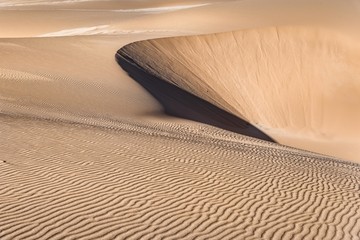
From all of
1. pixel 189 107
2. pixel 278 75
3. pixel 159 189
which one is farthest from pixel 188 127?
pixel 278 75

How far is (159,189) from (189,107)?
12.2 m

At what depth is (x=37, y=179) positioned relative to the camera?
8867 mm

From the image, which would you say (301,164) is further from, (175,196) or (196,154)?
(175,196)

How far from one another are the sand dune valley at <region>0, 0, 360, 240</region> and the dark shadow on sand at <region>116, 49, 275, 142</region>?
9 centimetres

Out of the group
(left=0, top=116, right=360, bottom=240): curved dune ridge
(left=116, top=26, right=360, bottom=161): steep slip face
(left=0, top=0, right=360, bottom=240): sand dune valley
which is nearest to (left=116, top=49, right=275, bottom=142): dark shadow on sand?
(left=0, top=0, right=360, bottom=240): sand dune valley

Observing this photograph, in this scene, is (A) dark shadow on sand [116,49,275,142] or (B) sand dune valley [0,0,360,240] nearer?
(B) sand dune valley [0,0,360,240]

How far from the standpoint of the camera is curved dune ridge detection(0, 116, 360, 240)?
705 centimetres

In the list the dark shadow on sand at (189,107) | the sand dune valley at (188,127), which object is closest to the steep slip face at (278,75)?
the sand dune valley at (188,127)

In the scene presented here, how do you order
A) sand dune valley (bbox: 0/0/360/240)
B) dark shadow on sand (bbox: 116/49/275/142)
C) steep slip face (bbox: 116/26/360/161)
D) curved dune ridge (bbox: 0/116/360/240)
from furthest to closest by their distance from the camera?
steep slip face (bbox: 116/26/360/161) < dark shadow on sand (bbox: 116/49/275/142) < sand dune valley (bbox: 0/0/360/240) < curved dune ridge (bbox: 0/116/360/240)

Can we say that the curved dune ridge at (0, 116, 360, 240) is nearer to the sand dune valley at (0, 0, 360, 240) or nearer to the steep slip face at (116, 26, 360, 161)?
the sand dune valley at (0, 0, 360, 240)

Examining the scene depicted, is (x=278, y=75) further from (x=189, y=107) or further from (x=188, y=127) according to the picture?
(x=188, y=127)

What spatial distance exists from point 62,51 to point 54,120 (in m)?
11.2

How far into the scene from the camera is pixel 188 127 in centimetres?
1755

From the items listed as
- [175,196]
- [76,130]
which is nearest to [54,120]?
[76,130]
